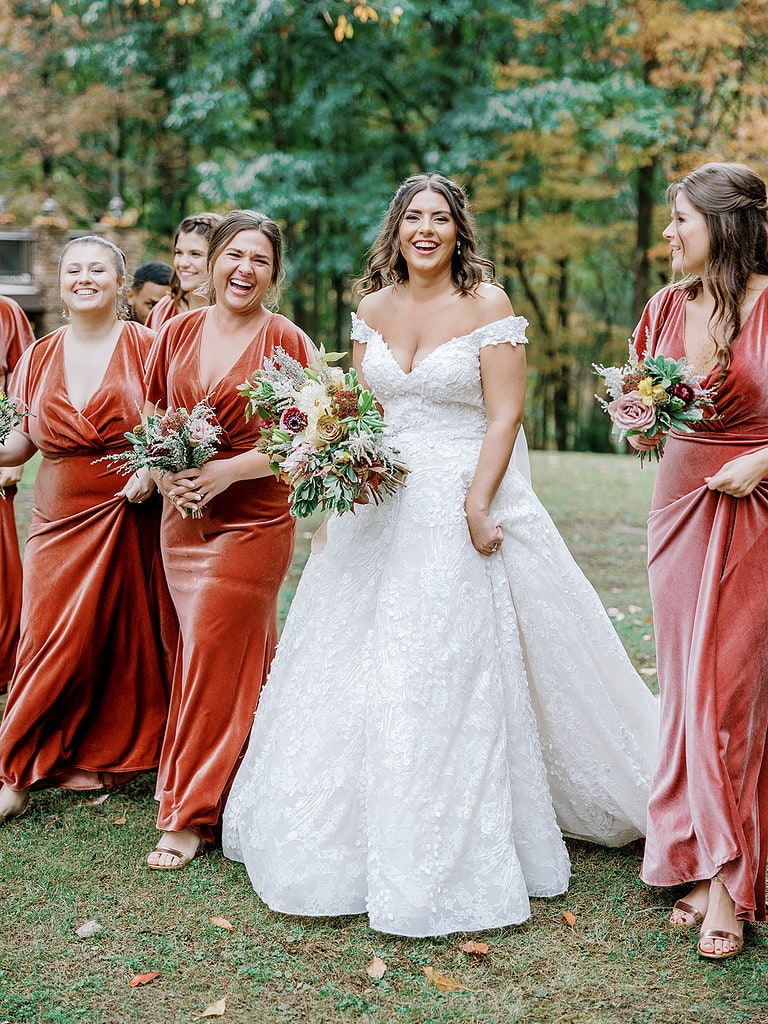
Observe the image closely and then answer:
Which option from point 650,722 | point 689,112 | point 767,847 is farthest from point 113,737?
point 689,112

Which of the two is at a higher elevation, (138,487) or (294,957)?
(138,487)

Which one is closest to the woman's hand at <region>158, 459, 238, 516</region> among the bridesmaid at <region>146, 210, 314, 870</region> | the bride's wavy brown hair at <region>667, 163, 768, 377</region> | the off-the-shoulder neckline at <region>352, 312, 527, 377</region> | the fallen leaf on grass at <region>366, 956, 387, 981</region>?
the bridesmaid at <region>146, 210, 314, 870</region>

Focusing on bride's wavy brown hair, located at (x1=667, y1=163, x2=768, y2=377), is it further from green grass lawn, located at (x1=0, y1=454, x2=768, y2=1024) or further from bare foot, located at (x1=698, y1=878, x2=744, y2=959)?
green grass lawn, located at (x1=0, y1=454, x2=768, y2=1024)

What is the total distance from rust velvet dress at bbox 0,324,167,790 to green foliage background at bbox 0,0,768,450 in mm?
11444

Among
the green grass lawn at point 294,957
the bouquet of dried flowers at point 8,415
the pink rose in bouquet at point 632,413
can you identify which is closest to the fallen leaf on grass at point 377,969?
the green grass lawn at point 294,957

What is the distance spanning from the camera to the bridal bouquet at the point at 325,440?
13.0ft

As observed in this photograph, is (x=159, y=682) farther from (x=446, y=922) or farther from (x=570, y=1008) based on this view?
(x=570, y=1008)

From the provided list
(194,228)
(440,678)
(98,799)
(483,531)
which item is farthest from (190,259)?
(440,678)

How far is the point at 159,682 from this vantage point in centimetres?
535

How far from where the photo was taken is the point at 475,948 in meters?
3.79

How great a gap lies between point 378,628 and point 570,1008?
1.49 metres

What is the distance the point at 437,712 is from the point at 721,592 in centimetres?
112

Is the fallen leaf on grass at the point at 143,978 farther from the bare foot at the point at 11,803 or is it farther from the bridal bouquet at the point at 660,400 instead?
the bridal bouquet at the point at 660,400

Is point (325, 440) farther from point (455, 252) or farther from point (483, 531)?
point (455, 252)
